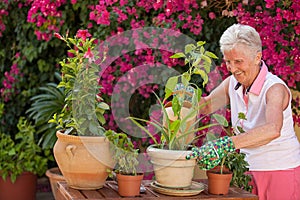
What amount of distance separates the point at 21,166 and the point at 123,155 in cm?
248

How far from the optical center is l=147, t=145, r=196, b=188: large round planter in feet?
7.34

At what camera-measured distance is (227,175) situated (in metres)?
2.29

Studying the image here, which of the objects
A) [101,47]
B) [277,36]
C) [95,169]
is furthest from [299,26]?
[95,169]

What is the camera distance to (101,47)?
13.8 feet

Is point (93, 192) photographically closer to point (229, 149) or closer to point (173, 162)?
point (173, 162)

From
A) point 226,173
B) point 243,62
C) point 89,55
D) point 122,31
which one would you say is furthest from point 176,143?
point 122,31

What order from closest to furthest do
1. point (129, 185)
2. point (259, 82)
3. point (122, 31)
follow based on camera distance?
1. point (129, 185)
2. point (259, 82)
3. point (122, 31)

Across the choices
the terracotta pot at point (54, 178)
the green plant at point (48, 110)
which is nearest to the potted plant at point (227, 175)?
the terracotta pot at point (54, 178)

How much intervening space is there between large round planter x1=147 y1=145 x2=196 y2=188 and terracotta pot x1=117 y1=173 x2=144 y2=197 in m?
0.08

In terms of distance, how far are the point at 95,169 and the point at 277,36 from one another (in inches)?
75.0

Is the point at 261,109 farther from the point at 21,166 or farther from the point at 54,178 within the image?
the point at 21,166

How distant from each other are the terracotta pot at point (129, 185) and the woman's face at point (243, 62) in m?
0.75

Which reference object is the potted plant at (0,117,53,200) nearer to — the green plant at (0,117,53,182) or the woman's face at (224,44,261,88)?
the green plant at (0,117,53,182)

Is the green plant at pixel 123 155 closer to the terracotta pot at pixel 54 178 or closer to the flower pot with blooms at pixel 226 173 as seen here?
the flower pot with blooms at pixel 226 173
